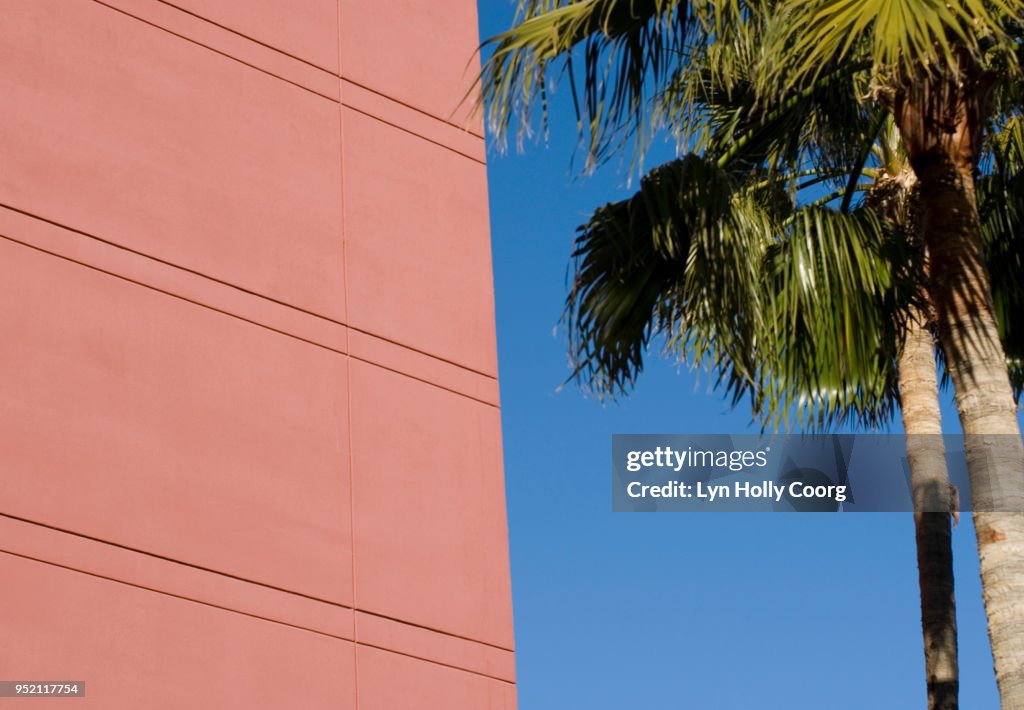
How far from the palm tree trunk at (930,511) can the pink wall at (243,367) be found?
12.7 feet

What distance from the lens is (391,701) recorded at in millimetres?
8641

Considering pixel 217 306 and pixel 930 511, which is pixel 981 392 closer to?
pixel 217 306

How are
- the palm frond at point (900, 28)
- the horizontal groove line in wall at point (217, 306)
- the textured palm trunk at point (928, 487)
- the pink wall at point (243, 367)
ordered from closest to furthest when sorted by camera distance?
the palm frond at point (900, 28), the pink wall at point (243, 367), the horizontal groove line in wall at point (217, 306), the textured palm trunk at point (928, 487)

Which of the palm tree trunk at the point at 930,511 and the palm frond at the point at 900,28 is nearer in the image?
the palm frond at the point at 900,28

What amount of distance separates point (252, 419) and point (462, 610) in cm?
159

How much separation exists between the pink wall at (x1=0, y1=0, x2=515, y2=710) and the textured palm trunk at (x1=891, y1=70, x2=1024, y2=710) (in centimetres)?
282

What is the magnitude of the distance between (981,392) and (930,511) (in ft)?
14.5

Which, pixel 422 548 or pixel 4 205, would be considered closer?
pixel 4 205

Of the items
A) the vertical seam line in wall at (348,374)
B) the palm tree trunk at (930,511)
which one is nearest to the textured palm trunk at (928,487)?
the palm tree trunk at (930,511)

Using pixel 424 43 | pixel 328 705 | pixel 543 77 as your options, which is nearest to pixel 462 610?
pixel 328 705

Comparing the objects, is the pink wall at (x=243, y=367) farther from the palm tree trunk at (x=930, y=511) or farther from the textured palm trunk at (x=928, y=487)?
the palm tree trunk at (x=930, y=511)

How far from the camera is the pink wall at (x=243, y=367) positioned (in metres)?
7.82

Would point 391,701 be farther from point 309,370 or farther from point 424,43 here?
point 424,43

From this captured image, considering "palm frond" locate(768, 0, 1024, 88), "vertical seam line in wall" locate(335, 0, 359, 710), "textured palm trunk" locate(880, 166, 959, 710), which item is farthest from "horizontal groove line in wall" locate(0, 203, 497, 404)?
"textured palm trunk" locate(880, 166, 959, 710)
